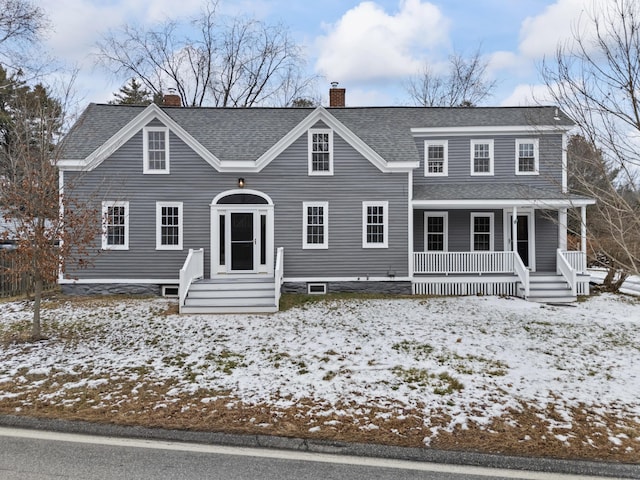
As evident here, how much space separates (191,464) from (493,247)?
13.9 meters

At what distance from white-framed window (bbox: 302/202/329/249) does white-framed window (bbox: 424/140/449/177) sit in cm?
461

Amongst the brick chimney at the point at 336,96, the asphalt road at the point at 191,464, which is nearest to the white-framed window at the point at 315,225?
the brick chimney at the point at 336,96

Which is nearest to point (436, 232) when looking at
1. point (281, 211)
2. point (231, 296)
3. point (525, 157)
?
point (525, 157)

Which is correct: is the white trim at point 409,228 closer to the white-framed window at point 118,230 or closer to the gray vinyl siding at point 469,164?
the gray vinyl siding at point 469,164

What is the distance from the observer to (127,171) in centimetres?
1340

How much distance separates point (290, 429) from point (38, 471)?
2362 mm

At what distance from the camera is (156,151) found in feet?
44.4

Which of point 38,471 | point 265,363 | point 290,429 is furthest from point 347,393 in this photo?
point 38,471

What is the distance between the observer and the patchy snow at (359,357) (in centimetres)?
547

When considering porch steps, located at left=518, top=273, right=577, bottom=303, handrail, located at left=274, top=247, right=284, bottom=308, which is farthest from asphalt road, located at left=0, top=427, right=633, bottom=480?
porch steps, located at left=518, top=273, right=577, bottom=303

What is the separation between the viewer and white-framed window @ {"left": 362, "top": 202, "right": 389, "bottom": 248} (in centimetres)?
1378

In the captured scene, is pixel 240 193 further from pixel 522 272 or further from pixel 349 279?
pixel 522 272

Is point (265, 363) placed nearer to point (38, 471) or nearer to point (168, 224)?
point (38, 471)

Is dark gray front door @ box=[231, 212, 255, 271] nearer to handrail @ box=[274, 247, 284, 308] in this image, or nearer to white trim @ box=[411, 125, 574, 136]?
handrail @ box=[274, 247, 284, 308]
